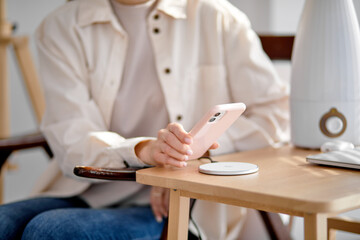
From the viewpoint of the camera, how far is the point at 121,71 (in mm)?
1507

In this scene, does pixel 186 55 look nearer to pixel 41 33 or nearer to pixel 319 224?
pixel 41 33

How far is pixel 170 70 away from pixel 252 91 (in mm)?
242

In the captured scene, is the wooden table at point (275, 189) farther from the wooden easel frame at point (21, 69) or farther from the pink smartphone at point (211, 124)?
the wooden easel frame at point (21, 69)

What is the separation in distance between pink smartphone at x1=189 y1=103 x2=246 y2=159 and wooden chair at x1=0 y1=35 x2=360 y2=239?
144 millimetres

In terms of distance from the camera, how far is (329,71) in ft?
3.96

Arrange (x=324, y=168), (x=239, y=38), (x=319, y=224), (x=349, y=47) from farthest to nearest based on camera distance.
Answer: (x=239, y=38) < (x=349, y=47) < (x=324, y=168) < (x=319, y=224)

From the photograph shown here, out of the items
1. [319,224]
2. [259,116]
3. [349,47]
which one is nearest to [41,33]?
[259,116]

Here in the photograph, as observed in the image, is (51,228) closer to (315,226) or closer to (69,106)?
(69,106)

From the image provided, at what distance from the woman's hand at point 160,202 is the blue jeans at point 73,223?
0.09ft

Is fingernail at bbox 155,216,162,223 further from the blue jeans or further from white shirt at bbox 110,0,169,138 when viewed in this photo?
white shirt at bbox 110,0,169,138

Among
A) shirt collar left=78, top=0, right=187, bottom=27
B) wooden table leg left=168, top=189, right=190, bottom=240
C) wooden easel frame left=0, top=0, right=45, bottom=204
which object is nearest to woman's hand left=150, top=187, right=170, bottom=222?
wooden table leg left=168, top=189, right=190, bottom=240

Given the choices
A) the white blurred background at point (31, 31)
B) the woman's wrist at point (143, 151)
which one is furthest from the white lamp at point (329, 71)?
the white blurred background at point (31, 31)

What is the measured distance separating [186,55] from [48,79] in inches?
16.2

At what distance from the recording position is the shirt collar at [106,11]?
1.50 m
